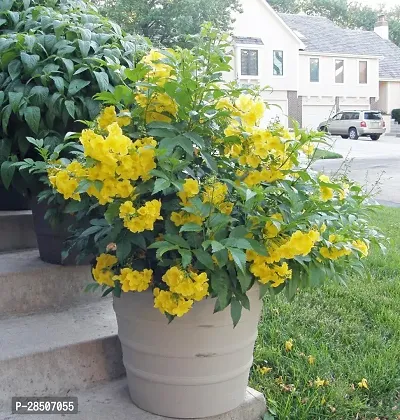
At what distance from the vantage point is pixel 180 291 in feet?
4.71

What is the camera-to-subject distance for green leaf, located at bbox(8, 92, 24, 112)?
2.08 metres

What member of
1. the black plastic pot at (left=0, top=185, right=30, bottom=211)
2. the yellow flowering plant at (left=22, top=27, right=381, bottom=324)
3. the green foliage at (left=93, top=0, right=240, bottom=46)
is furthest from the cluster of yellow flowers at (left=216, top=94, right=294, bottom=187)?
the green foliage at (left=93, top=0, right=240, bottom=46)

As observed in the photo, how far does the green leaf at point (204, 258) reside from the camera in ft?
4.73

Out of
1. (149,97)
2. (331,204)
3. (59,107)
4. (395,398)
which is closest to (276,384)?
(395,398)

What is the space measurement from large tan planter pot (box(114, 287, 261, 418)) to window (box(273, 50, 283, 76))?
24.5 metres

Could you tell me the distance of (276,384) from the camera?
2.04 m

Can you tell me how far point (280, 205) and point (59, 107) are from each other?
995 millimetres

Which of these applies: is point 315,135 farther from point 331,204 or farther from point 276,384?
point 276,384

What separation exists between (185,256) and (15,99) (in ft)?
3.49

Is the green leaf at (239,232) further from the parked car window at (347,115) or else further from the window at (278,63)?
the window at (278,63)

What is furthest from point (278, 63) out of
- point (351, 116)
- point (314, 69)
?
point (351, 116)

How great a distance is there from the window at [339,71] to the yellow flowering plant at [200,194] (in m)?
27.7

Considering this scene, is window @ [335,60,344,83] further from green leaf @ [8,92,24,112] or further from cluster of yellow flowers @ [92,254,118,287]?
cluster of yellow flowers @ [92,254,118,287]

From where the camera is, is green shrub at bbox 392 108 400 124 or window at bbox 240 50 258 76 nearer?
window at bbox 240 50 258 76
